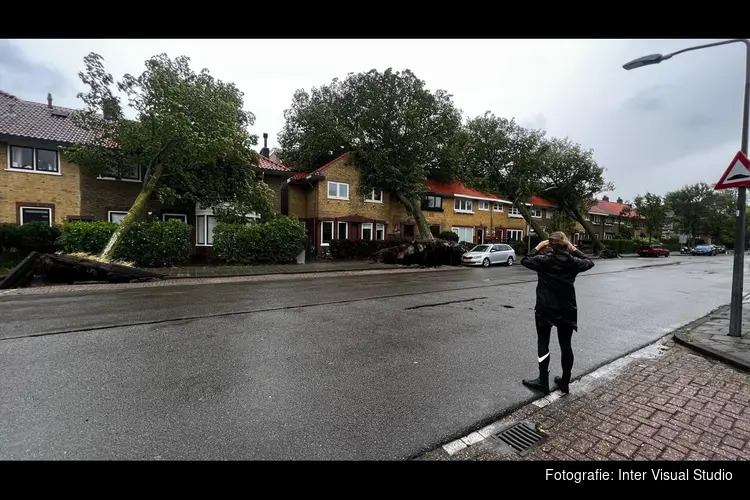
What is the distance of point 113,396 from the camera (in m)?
3.41

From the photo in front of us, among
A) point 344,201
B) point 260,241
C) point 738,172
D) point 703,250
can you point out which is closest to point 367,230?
point 344,201

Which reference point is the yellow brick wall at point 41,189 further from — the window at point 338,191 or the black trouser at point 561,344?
the black trouser at point 561,344

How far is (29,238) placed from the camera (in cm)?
1382

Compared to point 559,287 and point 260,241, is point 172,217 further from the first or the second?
point 559,287

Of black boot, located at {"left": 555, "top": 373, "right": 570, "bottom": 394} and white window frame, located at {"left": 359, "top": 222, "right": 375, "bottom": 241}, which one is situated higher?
white window frame, located at {"left": 359, "top": 222, "right": 375, "bottom": 241}

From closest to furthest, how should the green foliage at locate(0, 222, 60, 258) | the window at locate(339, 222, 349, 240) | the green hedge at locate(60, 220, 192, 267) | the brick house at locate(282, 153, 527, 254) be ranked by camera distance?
the green foliage at locate(0, 222, 60, 258)
the green hedge at locate(60, 220, 192, 267)
the brick house at locate(282, 153, 527, 254)
the window at locate(339, 222, 349, 240)

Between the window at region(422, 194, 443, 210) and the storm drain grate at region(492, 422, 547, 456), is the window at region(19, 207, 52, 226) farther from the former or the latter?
the window at region(422, 194, 443, 210)

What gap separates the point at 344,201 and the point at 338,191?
0.87 m

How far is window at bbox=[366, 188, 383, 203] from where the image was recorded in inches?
1067

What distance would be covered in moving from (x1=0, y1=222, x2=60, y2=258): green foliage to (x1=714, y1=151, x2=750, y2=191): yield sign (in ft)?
68.4

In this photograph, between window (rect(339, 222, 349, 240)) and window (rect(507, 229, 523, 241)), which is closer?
window (rect(339, 222, 349, 240))

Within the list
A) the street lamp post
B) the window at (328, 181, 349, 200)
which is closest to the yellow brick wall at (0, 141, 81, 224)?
the window at (328, 181, 349, 200)
